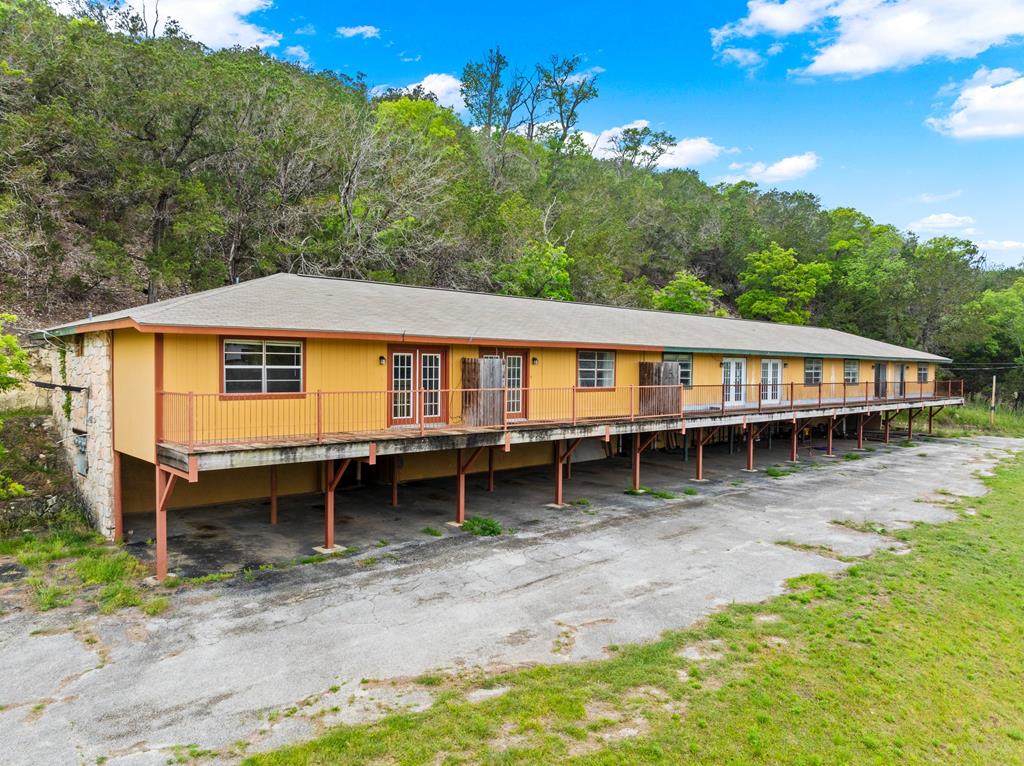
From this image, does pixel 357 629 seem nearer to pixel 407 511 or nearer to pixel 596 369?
pixel 407 511

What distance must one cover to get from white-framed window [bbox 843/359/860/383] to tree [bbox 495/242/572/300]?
14.6 meters

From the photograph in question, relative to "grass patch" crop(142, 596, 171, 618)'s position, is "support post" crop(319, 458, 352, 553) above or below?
above

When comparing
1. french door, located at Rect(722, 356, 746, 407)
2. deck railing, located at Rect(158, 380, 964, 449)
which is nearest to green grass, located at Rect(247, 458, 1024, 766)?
deck railing, located at Rect(158, 380, 964, 449)

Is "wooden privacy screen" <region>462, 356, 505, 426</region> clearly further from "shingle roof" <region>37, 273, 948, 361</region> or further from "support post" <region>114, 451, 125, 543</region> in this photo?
"support post" <region>114, 451, 125, 543</region>

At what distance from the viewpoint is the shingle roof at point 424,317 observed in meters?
11.6

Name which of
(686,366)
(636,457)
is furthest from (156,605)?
(686,366)

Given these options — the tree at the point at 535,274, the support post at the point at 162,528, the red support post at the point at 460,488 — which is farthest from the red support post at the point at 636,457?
the tree at the point at 535,274

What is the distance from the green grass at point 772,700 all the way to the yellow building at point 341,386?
19.0ft

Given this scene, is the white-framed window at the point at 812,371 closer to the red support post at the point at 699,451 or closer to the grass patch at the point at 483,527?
the red support post at the point at 699,451

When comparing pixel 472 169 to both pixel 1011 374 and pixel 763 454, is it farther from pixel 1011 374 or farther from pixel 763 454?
pixel 1011 374

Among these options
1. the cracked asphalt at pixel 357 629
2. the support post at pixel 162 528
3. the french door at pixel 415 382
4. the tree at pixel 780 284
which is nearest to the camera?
the cracked asphalt at pixel 357 629

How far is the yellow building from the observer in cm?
1092

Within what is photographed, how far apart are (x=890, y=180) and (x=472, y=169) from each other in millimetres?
35382

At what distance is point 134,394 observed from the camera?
11.5 metres
